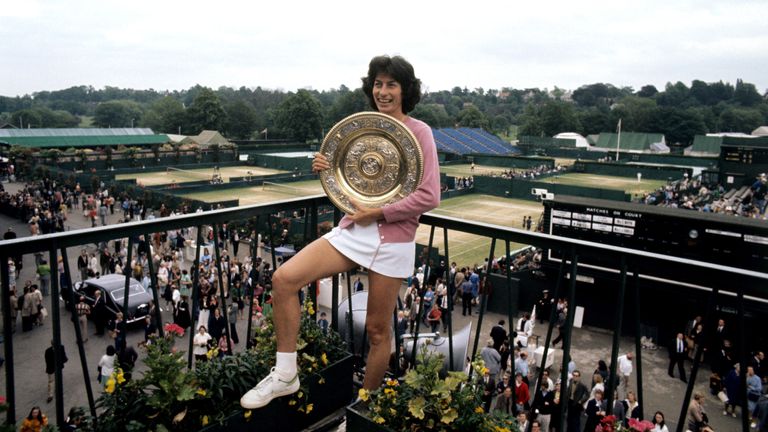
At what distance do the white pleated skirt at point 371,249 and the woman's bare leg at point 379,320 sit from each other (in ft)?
0.19

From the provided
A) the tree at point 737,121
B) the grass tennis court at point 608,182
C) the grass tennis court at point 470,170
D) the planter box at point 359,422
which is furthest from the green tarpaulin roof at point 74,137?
the tree at point 737,121

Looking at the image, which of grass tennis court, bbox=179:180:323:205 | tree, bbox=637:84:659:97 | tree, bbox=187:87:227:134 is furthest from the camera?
tree, bbox=637:84:659:97

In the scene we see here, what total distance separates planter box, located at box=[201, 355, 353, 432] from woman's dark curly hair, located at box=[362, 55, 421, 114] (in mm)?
1662

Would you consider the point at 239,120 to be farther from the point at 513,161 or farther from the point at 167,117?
the point at 513,161

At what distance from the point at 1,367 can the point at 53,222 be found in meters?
13.3

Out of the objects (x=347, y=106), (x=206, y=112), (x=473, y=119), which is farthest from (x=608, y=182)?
(x=473, y=119)

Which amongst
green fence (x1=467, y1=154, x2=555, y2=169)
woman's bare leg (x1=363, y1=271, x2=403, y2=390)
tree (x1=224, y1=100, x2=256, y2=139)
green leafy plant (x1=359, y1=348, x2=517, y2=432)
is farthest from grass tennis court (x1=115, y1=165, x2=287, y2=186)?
green leafy plant (x1=359, y1=348, x2=517, y2=432)

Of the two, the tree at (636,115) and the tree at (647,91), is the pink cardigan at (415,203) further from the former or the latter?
the tree at (647,91)

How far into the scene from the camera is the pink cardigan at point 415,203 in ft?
9.46

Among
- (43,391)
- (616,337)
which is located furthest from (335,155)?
(43,391)

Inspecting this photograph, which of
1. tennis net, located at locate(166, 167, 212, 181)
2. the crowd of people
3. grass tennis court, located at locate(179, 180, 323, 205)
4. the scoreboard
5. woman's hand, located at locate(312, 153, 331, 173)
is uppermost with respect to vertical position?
woman's hand, located at locate(312, 153, 331, 173)

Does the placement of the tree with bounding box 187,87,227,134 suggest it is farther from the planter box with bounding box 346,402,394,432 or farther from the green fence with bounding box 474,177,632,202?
the planter box with bounding box 346,402,394,432

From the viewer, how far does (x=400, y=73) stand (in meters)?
3.02

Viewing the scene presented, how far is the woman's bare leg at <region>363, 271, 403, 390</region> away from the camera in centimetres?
305
